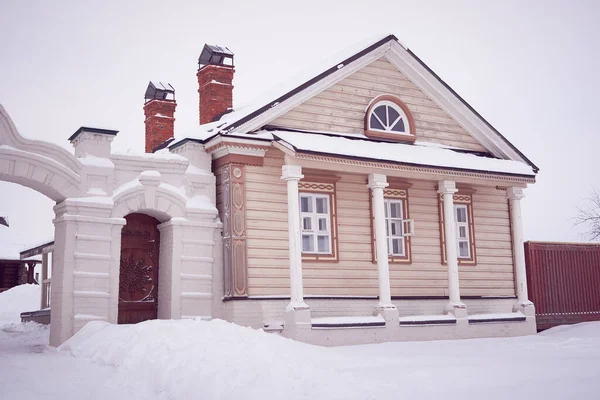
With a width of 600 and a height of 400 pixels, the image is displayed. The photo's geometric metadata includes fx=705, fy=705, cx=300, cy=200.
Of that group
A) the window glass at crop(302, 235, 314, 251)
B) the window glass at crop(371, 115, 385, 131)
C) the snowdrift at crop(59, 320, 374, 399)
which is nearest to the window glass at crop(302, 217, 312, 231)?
the window glass at crop(302, 235, 314, 251)

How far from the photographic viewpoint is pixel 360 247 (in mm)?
16328

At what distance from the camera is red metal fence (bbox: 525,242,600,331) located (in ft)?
62.5

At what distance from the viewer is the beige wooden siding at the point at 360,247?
1502cm

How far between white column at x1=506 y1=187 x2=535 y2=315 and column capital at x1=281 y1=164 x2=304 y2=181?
652 cm

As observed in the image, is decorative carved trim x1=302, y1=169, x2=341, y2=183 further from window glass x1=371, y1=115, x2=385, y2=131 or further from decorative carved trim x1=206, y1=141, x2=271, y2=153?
window glass x1=371, y1=115, x2=385, y2=131

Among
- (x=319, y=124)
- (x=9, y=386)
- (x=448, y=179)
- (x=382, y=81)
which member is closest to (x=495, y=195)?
(x=448, y=179)

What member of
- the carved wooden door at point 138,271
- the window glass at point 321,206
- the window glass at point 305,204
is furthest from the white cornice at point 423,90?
the carved wooden door at point 138,271

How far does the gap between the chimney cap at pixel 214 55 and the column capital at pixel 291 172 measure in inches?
209

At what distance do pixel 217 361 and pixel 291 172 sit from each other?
595 centimetres

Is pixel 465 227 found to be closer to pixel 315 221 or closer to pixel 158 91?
pixel 315 221

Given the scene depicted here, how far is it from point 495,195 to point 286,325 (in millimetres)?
7573

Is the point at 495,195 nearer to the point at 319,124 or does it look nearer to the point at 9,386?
the point at 319,124

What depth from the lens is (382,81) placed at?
17453mm

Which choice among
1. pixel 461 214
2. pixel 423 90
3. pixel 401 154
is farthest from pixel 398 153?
pixel 461 214
